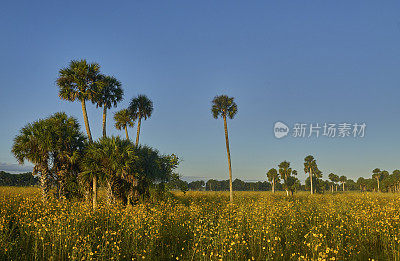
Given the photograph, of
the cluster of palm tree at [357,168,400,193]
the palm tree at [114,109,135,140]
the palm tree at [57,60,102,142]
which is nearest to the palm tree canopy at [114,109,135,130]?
the palm tree at [114,109,135,140]

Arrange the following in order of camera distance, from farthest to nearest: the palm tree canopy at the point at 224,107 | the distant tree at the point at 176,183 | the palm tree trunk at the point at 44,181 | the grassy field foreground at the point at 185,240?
the palm tree canopy at the point at 224,107, the distant tree at the point at 176,183, the palm tree trunk at the point at 44,181, the grassy field foreground at the point at 185,240

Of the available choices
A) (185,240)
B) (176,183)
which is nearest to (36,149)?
(176,183)

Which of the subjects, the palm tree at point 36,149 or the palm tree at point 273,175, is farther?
the palm tree at point 273,175

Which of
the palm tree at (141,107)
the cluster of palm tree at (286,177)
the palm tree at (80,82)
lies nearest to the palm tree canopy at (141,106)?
the palm tree at (141,107)

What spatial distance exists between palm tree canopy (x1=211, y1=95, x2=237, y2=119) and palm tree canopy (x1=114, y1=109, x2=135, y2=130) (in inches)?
480

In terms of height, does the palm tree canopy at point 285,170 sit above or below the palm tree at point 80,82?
below

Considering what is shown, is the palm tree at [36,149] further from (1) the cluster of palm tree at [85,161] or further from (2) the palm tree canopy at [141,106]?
(2) the palm tree canopy at [141,106]

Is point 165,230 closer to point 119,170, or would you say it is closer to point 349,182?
point 119,170

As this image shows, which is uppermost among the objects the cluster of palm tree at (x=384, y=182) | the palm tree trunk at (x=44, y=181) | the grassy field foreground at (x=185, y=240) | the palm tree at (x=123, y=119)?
the palm tree at (x=123, y=119)

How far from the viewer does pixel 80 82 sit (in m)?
24.5

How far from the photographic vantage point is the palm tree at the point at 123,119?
35.7m

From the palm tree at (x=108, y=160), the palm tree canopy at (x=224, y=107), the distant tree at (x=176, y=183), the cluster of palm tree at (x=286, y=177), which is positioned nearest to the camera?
the palm tree at (x=108, y=160)

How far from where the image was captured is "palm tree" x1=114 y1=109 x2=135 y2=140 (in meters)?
35.7

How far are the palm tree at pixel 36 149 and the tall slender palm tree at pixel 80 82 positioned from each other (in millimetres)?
4808
